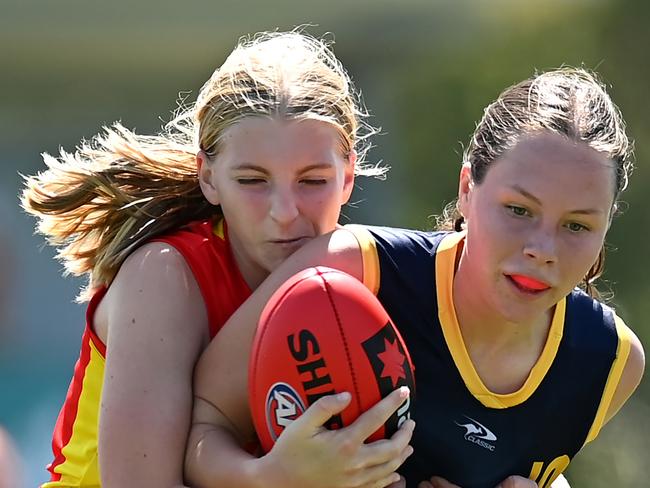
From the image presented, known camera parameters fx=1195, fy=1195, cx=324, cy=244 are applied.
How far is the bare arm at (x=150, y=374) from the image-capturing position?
2.73 m

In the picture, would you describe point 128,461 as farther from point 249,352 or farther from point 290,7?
point 290,7

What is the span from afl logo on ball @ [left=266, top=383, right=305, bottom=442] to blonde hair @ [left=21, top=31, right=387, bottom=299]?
0.75 m

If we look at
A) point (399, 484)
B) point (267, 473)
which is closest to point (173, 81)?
point (399, 484)

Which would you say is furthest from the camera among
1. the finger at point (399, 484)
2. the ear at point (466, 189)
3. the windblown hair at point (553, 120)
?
the ear at point (466, 189)

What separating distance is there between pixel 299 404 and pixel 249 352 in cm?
27

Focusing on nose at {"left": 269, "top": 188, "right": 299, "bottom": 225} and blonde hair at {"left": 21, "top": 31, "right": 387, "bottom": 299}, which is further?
blonde hair at {"left": 21, "top": 31, "right": 387, "bottom": 299}

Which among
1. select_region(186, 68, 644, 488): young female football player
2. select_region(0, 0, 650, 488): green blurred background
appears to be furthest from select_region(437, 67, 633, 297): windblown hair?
select_region(0, 0, 650, 488): green blurred background

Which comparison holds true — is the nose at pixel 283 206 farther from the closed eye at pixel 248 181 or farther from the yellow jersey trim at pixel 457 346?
the yellow jersey trim at pixel 457 346

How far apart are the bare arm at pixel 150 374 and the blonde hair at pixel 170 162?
235 millimetres

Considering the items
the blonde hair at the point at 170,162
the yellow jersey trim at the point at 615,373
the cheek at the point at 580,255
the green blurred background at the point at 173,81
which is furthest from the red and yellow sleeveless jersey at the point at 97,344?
the green blurred background at the point at 173,81

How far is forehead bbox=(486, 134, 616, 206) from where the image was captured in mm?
2742

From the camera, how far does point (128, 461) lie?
274cm

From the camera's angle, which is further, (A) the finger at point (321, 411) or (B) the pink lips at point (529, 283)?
(B) the pink lips at point (529, 283)

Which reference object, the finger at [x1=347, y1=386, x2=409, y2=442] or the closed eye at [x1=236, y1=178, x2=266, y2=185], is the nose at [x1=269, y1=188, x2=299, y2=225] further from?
the finger at [x1=347, y1=386, x2=409, y2=442]
